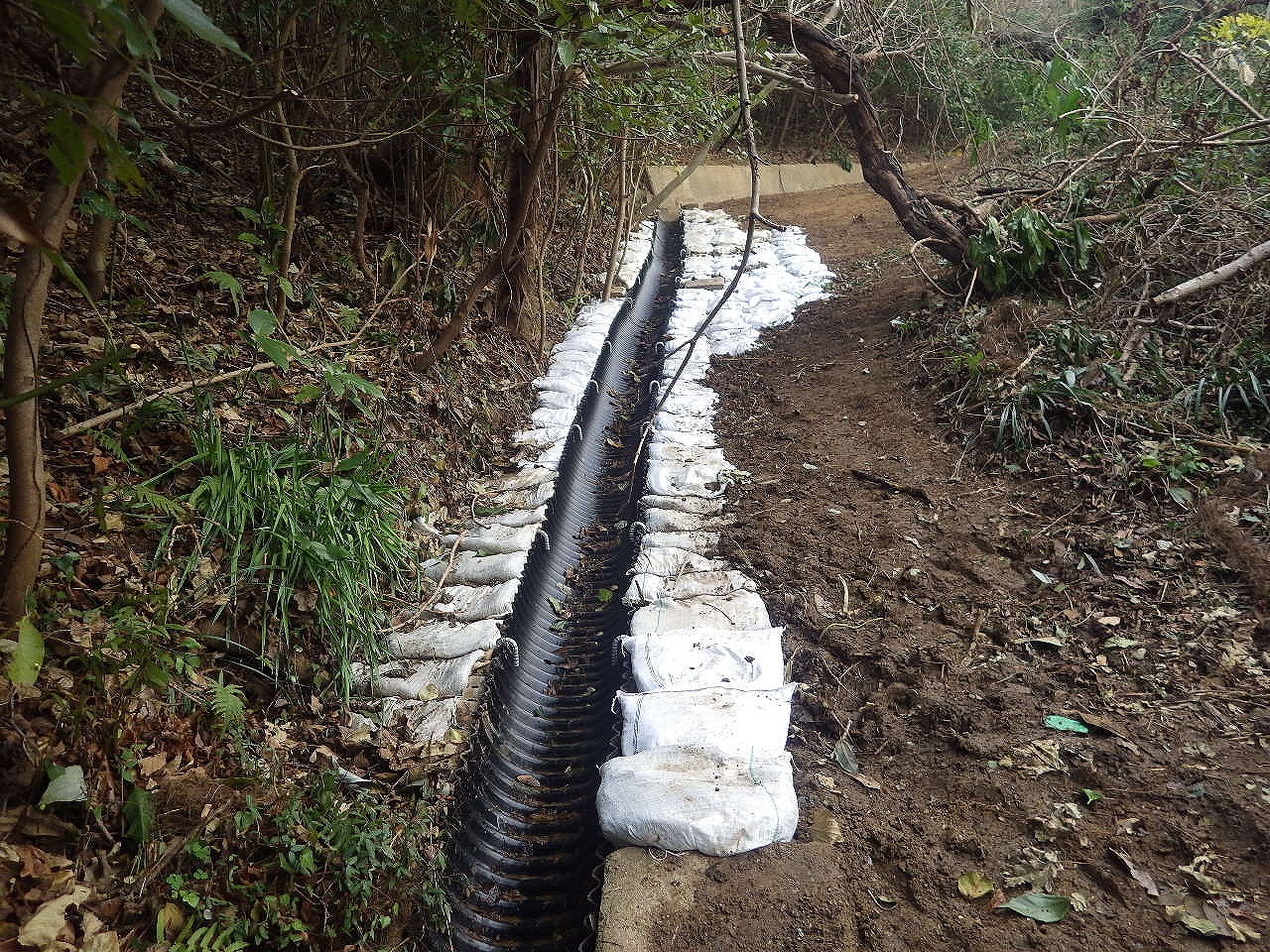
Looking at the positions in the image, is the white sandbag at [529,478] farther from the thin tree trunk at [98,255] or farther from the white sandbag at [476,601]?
the thin tree trunk at [98,255]

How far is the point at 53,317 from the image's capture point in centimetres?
280

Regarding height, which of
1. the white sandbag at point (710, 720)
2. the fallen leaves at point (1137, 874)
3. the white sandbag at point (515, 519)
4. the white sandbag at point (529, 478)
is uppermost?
the white sandbag at point (529, 478)

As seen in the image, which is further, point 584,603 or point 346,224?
point 346,224

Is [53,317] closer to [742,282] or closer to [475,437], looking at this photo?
[475,437]

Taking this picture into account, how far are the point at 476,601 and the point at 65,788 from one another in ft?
5.00

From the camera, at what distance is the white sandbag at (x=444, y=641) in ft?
9.31

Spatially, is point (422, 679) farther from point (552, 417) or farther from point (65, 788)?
point (552, 417)

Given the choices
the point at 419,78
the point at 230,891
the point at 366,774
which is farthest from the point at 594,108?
the point at 230,891

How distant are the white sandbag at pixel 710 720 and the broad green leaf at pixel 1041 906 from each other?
69cm

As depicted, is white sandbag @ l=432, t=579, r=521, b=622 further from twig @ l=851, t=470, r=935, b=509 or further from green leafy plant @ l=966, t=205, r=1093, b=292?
green leafy plant @ l=966, t=205, r=1093, b=292

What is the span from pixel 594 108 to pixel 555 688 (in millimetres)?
3260

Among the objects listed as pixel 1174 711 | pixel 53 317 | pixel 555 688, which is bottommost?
pixel 555 688

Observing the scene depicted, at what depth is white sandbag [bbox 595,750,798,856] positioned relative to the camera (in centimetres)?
210

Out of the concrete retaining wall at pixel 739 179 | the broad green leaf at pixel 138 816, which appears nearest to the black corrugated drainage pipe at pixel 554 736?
the broad green leaf at pixel 138 816
